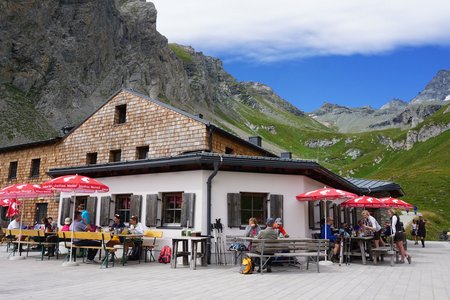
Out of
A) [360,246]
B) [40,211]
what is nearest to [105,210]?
[360,246]

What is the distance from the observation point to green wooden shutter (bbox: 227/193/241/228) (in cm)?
1371

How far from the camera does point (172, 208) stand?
48.0 feet

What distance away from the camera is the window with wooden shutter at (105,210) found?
51.4ft

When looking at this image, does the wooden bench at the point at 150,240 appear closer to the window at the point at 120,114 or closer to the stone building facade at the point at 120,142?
the stone building facade at the point at 120,142

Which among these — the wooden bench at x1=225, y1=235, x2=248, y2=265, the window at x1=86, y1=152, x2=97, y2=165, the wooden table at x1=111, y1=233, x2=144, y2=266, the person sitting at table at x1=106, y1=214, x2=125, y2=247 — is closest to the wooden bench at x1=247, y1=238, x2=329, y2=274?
the wooden bench at x1=225, y1=235, x2=248, y2=265

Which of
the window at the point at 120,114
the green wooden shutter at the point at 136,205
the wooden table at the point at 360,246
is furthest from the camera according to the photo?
the window at the point at 120,114

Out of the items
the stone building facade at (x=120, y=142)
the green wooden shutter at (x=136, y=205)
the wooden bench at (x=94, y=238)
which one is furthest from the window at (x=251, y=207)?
the stone building facade at (x=120, y=142)

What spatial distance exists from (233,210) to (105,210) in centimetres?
545

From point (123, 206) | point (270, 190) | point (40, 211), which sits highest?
point (270, 190)

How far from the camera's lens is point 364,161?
133125mm

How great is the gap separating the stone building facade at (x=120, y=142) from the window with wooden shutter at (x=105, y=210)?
619 cm

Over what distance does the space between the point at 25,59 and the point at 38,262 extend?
181 feet

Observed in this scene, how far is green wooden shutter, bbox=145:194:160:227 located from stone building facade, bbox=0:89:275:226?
6608 mm

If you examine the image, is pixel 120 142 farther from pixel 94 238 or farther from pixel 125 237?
pixel 94 238
